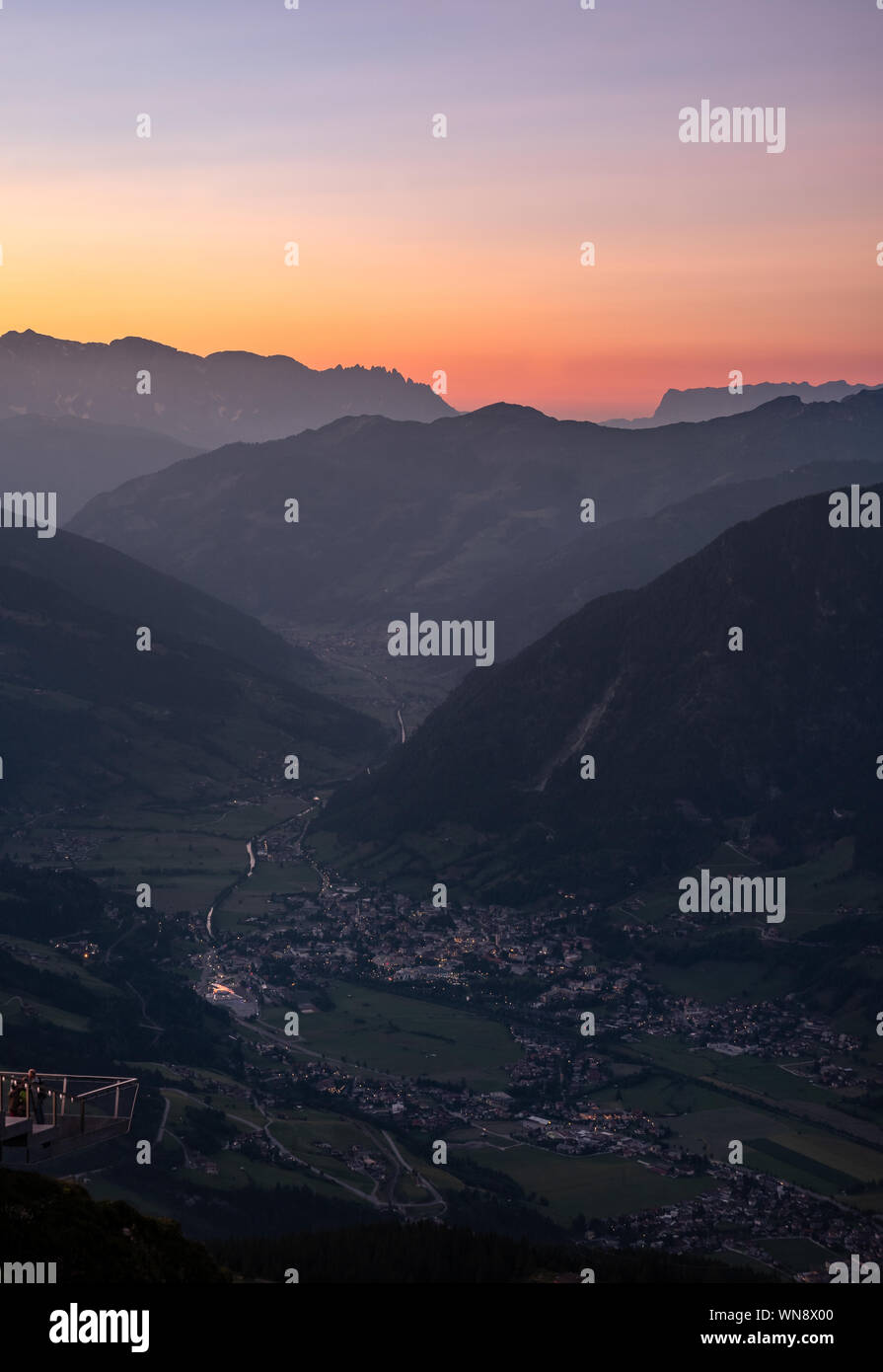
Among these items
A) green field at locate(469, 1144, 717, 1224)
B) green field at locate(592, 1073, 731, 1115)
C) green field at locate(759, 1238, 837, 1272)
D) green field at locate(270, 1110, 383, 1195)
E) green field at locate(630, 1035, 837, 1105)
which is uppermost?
green field at locate(630, 1035, 837, 1105)

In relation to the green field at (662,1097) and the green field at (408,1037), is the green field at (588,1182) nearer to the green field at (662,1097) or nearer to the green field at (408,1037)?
the green field at (662,1097)

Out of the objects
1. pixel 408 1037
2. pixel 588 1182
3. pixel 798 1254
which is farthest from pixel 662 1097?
pixel 798 1254

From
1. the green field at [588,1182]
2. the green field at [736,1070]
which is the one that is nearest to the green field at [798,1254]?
the green field at [588,1182]

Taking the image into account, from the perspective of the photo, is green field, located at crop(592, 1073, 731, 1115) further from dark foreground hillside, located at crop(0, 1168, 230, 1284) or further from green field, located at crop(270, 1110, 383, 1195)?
dark foreground hillside, located at crop(0, 1168, 230, 1284)

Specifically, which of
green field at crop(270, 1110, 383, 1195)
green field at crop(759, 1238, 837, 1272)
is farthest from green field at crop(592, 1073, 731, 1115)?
green field at crop(759, 1238, 837, 1272)

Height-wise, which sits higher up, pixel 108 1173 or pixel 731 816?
pixel 731 816

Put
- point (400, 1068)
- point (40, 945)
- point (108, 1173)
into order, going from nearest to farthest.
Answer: point (108, 1173) < point (400, 1068) < point (40, 945)
